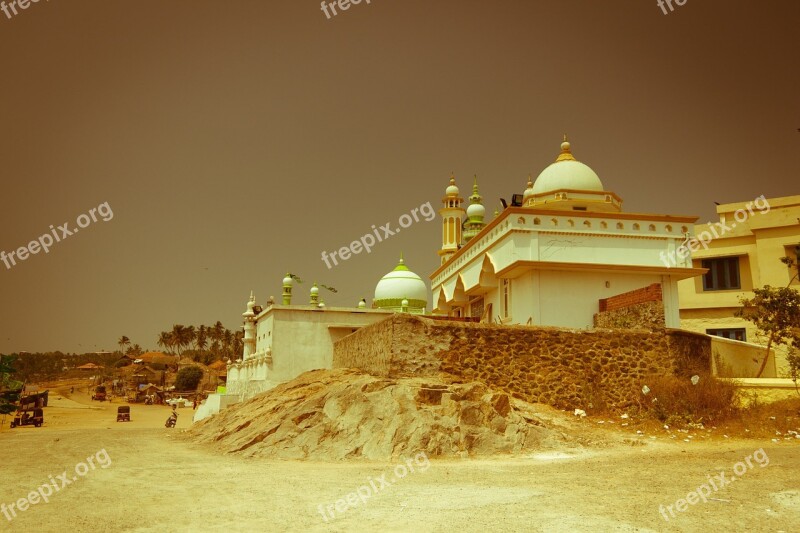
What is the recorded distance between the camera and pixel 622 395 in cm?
1641

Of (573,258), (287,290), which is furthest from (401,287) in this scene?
(573,258)

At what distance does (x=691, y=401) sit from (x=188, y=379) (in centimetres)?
6532

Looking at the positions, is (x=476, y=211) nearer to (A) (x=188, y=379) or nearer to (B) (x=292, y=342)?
(B) (x=292, y=342)

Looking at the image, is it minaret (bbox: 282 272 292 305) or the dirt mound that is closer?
the dirt mound

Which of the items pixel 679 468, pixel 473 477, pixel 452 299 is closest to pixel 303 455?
pixel 473 477

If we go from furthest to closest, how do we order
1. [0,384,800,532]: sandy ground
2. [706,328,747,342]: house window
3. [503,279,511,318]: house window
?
[706,328,747,342]: house window
[503,279,511,318]: house window
[0,384,800,532]: sandy ground

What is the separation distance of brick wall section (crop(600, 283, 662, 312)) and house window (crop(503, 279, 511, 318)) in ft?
11.8

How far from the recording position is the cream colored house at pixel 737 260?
27125 millimetres

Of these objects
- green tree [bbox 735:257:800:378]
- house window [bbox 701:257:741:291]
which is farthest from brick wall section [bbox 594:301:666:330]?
house window [bbox 701:257:741:291]

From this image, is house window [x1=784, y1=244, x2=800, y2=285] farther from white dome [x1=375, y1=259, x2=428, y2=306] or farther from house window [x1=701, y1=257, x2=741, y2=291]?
white dome [x1=375, y1=259, x2=428, y2=306]

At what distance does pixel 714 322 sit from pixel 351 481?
79.7 feet

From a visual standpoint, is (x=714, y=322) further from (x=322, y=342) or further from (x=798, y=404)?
(x=322, y=342)

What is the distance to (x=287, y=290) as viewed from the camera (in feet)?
116

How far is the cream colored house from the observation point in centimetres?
2712
